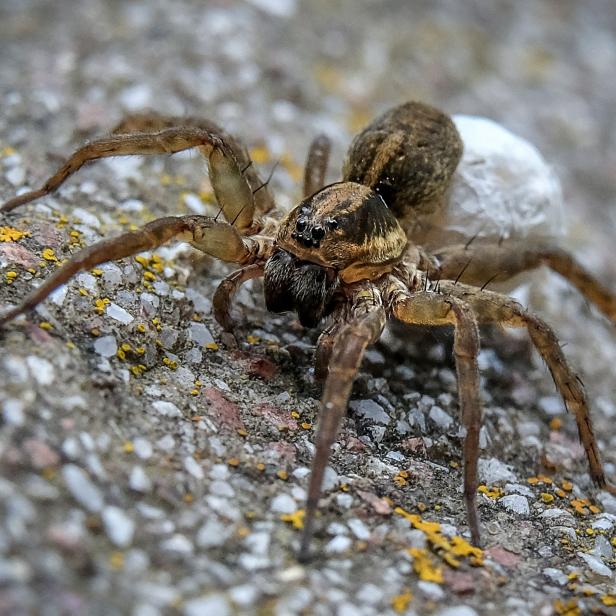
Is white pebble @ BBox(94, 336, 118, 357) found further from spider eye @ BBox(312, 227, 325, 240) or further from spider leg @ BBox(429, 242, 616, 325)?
spider leg @ BBox(429, 242, 616, 325)

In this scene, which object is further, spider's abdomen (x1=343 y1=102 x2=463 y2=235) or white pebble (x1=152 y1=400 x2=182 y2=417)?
spider's abdomen (x1=343 y1=102 x2=463 y2=235)

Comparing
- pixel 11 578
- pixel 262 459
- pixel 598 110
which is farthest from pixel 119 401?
pixel 598 110

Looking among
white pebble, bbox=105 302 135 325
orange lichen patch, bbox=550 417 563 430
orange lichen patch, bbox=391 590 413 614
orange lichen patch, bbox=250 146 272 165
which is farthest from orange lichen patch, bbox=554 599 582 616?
orange lichen patch, bbox=250 146 272 165

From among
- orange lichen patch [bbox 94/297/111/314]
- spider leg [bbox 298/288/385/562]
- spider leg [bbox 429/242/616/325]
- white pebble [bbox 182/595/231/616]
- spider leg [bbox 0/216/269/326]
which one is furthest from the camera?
spider leg [bbox 429/242/616/325]

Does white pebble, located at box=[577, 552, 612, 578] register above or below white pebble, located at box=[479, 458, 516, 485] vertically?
below

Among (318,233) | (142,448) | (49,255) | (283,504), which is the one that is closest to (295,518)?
(283,504)

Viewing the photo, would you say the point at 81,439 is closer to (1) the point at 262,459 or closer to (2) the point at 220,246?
(1) the point at 262,459

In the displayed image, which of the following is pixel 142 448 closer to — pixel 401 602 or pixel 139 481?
pixel 139 481

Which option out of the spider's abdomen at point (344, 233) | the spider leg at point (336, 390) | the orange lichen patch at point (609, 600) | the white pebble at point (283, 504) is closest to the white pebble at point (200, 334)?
the spider's abdomen at point (344, 233)
